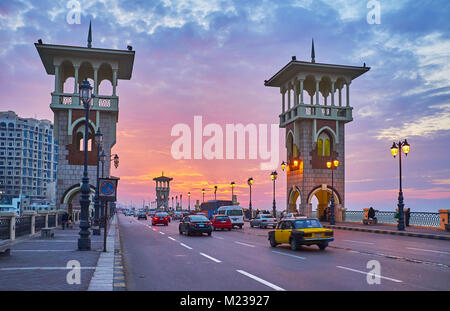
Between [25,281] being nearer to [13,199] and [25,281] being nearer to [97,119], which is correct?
[97,119]

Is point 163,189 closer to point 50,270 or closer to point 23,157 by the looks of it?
point 23,157

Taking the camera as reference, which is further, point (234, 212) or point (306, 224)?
point (234, 212)

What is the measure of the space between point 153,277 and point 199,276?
120 cm

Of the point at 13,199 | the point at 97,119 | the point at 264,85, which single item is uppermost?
the point at 264,85

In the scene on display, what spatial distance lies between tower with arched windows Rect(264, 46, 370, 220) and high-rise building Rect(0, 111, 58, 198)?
112 m

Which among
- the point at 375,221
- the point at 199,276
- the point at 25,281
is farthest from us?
the point at 375,221

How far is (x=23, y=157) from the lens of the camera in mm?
148875

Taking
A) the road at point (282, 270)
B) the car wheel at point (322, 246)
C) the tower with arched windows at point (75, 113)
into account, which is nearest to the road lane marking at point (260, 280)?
the road at point (282, 270)

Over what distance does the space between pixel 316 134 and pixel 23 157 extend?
126 metres

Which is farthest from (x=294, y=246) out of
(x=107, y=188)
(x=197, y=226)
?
(x=197, y=226)

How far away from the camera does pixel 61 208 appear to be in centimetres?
4575

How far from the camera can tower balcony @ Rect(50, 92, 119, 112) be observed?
46.9 meters

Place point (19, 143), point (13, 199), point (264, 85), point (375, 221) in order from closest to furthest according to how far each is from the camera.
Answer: point (375, 221) → point (264, 85) → point (13, 199) → point (19, 143)

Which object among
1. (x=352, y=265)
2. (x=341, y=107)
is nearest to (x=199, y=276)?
(x=352, y=265)
